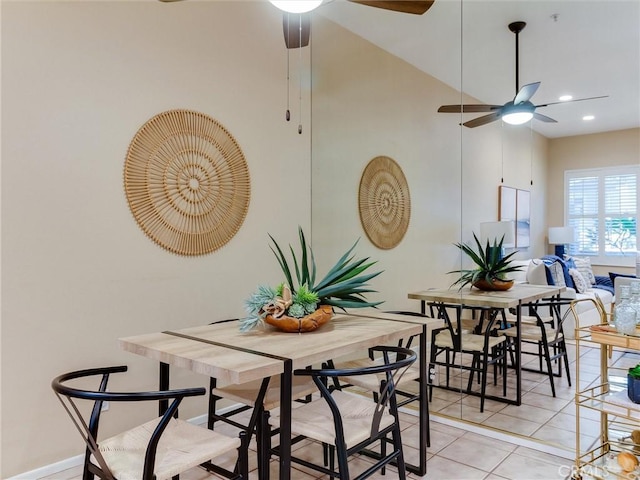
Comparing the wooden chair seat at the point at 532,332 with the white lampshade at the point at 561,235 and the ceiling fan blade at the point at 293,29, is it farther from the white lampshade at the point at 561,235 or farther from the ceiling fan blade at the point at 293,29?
the ceiling fan blade at the point at 293,29

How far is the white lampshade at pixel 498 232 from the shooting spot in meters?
2.62

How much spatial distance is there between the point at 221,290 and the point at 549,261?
6.45ft

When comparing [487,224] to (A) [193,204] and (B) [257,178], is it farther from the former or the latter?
(A) [193,204]

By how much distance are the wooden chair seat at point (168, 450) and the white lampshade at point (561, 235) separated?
1.90m

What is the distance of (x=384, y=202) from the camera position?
3.48 m

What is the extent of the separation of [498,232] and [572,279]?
0.48 metres

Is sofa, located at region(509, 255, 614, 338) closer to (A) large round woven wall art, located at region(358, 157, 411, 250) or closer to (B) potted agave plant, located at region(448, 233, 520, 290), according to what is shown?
(B) potted agave plant, located at region(448, 233, 520, 290)

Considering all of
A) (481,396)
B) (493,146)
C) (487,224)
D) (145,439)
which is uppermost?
(493,146)

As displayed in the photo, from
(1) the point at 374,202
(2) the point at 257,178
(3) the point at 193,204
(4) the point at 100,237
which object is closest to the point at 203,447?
(4) the point at 100,237

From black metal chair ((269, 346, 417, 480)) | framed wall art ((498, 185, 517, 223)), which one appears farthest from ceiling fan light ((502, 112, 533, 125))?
black metal chair ((269, 346, 417, 480))

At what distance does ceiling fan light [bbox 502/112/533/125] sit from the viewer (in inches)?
99.0

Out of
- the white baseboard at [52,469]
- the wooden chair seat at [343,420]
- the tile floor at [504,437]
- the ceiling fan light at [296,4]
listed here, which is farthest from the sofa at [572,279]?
the white baseboard at [52,469]

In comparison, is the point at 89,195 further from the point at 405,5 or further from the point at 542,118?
the point at 542,118

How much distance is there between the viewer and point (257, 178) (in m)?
3.25
